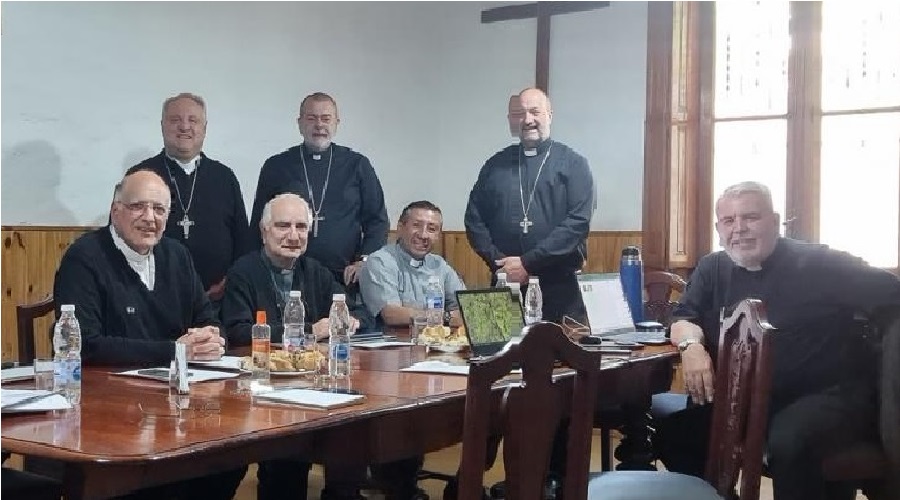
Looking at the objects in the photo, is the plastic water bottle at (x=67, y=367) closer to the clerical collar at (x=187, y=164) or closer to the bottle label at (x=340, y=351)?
the bottle label at (x=340, y=351)

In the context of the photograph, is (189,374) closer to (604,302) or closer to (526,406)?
(526,406)

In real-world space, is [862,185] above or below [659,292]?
above

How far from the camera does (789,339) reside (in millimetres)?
3006

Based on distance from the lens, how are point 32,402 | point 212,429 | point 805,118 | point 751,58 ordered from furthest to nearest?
1. point 751,58
2. point 805,118
3. point 32,402
4. point 212,429

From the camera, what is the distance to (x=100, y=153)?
451cm

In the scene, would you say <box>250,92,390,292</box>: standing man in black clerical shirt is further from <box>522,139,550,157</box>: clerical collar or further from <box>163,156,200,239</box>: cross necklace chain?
<box>522,139,550,157</box>: clerical collar

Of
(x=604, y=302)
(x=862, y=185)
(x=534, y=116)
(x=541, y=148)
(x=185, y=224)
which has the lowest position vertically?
(x=604, y=302)

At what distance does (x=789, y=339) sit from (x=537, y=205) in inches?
58.4

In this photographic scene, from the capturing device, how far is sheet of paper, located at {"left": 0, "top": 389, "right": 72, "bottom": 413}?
6.22ft

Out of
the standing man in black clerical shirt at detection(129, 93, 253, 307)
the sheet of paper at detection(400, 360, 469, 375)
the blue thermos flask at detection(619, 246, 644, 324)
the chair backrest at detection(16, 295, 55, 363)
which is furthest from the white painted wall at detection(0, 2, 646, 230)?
the sheet of paper at detection(400, 360, 469, 375)

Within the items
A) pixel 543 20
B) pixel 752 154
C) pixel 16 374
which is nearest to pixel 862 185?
pixel 752 154

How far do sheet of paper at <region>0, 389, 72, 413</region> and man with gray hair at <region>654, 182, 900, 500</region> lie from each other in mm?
1774

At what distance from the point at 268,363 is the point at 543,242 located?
183cm

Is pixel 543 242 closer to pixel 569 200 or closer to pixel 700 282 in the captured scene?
pixel 569 200
